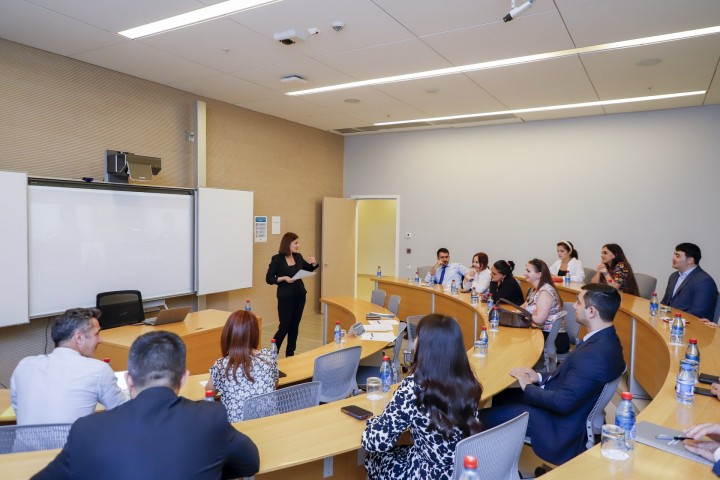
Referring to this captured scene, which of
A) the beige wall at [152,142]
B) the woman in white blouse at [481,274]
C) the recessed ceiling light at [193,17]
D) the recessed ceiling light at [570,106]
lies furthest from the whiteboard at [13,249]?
the recessed ceiling light at [570,106]

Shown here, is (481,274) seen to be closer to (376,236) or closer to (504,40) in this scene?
(504,40)

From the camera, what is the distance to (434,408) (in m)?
1.89

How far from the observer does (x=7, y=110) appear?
441 centimetres

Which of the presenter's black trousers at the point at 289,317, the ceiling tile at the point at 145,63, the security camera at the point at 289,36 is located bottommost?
the presenter's black trousers at the point at 289,317

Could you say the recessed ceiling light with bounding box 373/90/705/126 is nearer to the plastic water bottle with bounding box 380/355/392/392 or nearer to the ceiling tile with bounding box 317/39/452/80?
the ceiling tile with bounding box 317/39/452/80

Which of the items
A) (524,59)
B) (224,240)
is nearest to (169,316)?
(224,240)

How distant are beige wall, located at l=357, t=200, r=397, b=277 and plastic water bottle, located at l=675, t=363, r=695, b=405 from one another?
995cm

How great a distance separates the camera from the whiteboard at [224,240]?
624 centimetres

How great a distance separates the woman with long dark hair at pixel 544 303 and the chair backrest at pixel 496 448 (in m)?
2.50

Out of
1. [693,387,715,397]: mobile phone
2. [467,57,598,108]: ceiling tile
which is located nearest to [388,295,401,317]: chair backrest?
[467,57,598,108]: ceiling tile

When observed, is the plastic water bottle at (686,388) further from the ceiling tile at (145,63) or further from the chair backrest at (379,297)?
the ceiling tile at (145,63)

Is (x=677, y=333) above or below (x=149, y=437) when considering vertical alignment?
below

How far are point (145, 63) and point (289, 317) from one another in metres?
3.25

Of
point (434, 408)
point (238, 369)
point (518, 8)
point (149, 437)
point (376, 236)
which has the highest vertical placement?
point (518, 8)
